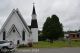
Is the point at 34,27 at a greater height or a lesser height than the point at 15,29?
greater

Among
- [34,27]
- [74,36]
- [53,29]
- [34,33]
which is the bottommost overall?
[34,33]

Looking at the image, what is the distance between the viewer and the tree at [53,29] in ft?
284

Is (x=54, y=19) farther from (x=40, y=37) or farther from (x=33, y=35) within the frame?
(x=33, y=35)

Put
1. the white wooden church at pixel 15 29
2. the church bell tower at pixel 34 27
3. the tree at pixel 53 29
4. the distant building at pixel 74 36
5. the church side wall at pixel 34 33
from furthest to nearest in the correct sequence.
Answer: the distant building at pixel 74 36, the tree at pixel 53 29, the church bell tower at pixel 34 27, the church side wall at pixel 34 33, the white wooden church at pixel 15 29

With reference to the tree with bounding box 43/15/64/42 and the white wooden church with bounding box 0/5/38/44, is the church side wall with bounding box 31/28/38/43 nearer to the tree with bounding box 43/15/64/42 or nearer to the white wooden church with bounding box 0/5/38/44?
the white wooden church with bounding box 0/5/38/44

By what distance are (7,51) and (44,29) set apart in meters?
66.3

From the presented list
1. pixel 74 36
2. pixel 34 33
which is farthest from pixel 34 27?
pixel 74 36

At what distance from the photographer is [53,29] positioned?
282ft

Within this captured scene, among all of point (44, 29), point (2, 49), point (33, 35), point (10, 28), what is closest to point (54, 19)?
point (44, 29)

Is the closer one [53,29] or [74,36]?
[53,29]

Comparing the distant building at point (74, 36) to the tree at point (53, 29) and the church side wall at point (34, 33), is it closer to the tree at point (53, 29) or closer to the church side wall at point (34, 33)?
the tree at point (53, 29)

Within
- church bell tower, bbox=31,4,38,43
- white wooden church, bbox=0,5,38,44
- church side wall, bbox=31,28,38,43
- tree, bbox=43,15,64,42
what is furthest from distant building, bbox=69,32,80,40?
white wooden church, bbox=0,5,38,44

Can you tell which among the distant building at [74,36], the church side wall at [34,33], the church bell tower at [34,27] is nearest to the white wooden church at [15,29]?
the church side wall at [34,33]

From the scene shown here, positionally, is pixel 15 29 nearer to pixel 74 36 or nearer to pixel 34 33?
pixel 34 33
